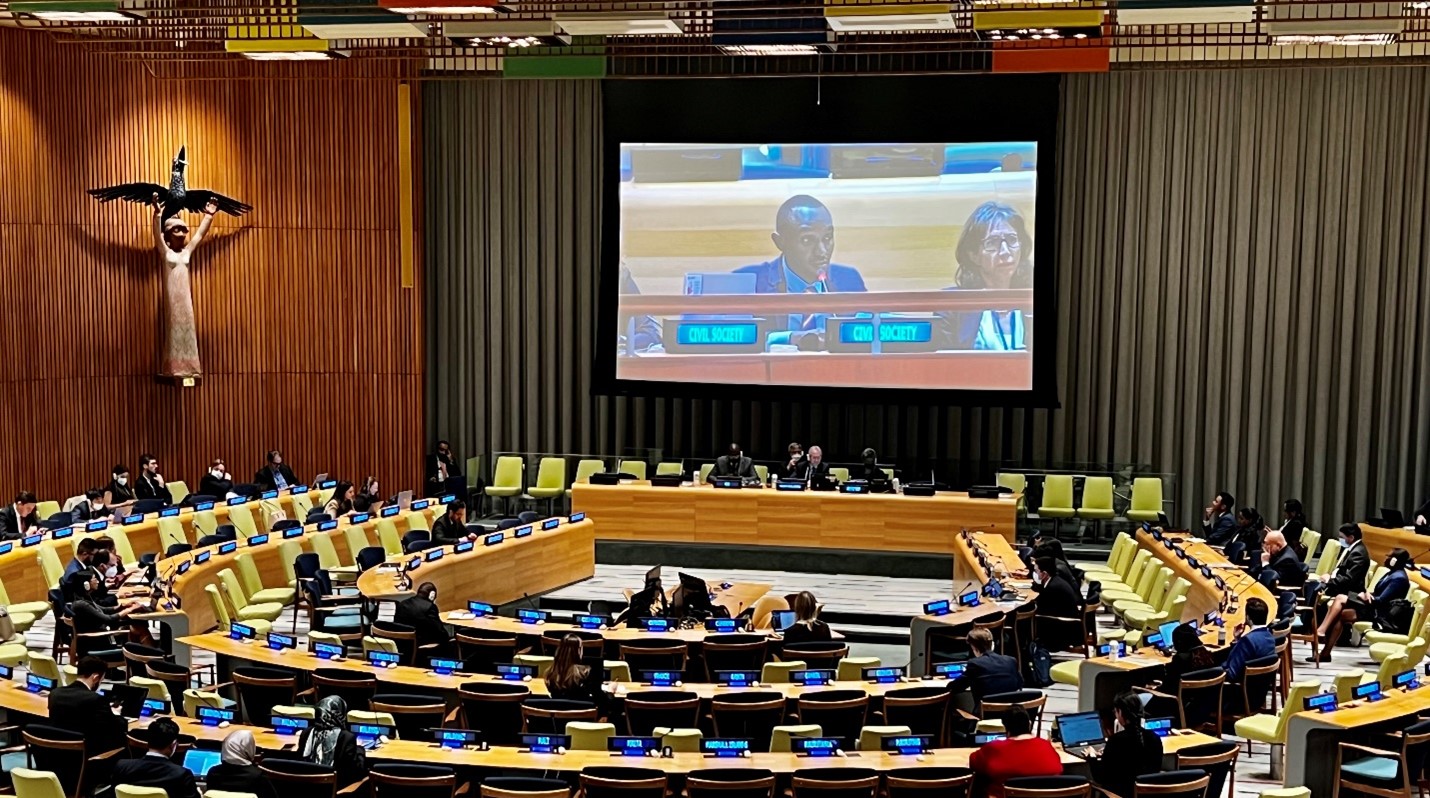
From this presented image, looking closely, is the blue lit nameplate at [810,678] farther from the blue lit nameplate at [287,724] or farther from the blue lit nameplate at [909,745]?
the blue lit nameplate at [287,724]

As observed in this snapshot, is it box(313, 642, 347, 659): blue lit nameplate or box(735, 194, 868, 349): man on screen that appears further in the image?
box(735, 194, 868, 349): man on screen

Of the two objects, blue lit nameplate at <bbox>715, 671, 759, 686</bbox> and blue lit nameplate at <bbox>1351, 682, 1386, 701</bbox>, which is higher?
blue lit nameplate at <bbox>1351, 682, 1386, 701</bbox>

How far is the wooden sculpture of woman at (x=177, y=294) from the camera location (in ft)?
70.5

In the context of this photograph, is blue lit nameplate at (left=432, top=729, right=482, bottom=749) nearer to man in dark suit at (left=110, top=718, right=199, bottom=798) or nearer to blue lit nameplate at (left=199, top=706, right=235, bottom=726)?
blue lit nameplate at (left=199, top=706, right=235, bottom=726)

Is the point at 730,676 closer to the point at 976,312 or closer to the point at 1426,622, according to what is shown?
the point at 1426,622

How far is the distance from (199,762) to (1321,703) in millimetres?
6676

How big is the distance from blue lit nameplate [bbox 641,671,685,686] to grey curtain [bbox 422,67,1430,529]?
9.88m

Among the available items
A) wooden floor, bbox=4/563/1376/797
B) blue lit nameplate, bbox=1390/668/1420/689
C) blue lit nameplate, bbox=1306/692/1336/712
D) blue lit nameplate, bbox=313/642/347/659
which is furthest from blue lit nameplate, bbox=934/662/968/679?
blue lit nameplate, bbox=313/642/347/659

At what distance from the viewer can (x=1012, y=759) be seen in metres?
8.41

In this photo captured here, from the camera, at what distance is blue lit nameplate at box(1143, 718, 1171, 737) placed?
944 cm

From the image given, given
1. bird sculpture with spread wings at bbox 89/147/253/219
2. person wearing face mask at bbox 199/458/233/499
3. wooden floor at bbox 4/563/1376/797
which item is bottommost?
wooden floor at bbox 4/563/1376/797

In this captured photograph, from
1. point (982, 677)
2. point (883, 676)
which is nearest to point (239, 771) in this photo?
point (883, 676)

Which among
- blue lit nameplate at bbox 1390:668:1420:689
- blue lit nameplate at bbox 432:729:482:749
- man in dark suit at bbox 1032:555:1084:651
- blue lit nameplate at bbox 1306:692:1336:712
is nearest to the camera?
blue lit nameplate at bbox 432:729:482:749

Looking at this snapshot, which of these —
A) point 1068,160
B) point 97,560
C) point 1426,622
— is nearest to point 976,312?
point 1068,160
